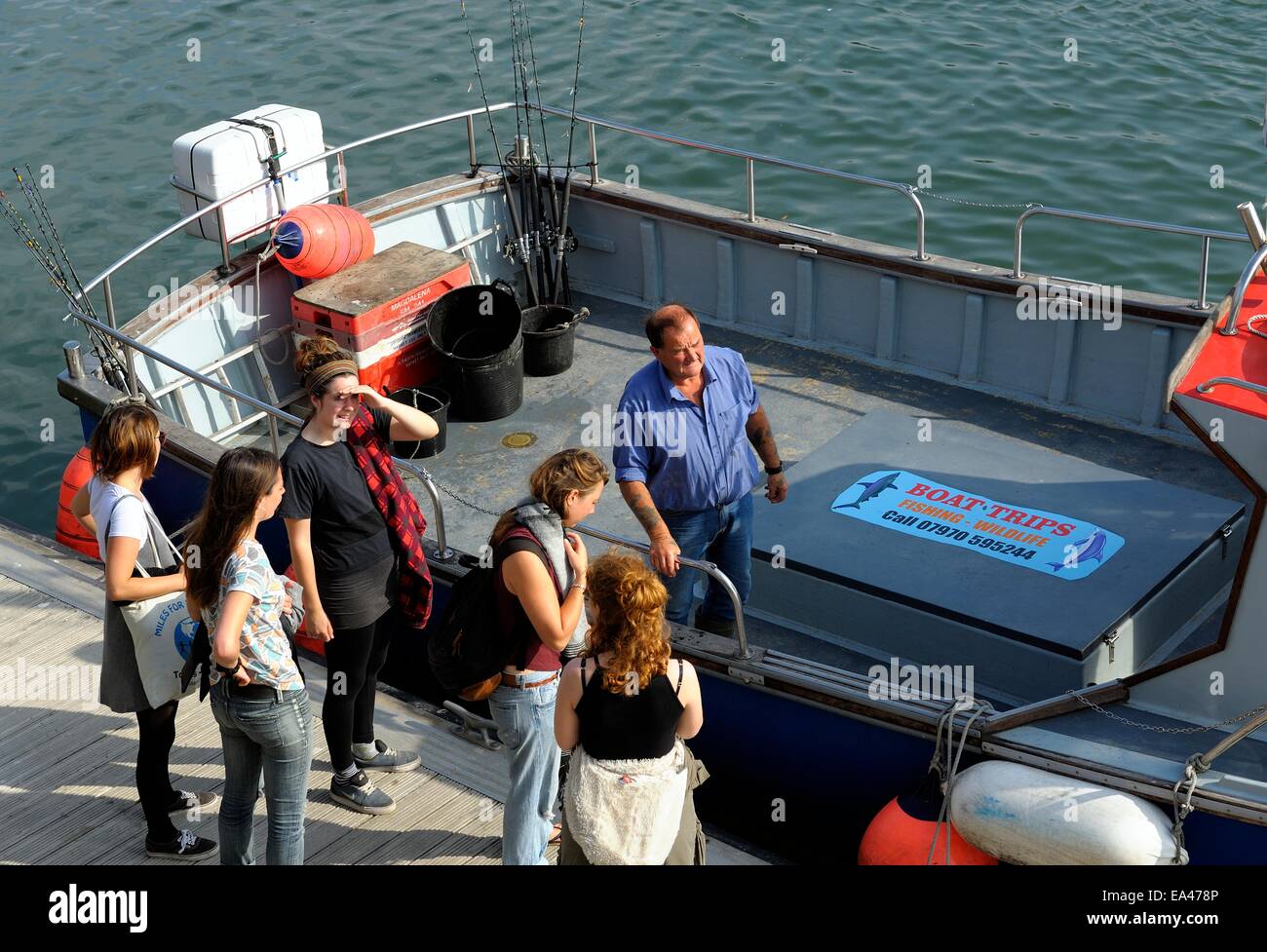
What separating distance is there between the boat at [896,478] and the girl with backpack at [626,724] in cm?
137

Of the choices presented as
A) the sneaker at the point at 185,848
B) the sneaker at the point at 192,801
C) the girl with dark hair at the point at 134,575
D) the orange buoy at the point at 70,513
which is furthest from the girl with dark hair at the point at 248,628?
the orange buoy at the point at 70,513

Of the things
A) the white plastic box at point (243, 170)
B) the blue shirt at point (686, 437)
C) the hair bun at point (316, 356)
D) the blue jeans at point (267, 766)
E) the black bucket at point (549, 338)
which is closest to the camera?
the blue jeans at point (267, 766)

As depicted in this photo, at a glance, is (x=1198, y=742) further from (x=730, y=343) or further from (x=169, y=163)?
(x=169, y=163)

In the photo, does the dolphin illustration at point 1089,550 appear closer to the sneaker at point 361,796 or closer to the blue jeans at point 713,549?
the blue jeans at point 713,549

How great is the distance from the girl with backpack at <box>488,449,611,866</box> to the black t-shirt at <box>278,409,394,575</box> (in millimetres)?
741

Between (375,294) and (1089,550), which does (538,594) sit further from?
(375,294)

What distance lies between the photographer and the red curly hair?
3.95 m

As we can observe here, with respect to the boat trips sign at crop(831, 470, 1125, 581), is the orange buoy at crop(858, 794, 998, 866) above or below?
below

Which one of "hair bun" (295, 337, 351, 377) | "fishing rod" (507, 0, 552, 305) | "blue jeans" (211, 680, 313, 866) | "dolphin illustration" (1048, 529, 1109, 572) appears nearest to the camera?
"blue jeans" (211, 680, 313, 866)

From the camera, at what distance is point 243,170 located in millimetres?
8805

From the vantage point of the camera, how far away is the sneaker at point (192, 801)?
5.63 metres

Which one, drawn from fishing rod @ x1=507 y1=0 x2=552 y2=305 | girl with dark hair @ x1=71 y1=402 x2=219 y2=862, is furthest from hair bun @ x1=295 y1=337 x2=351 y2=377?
fishing rod @ x1=507 y1=0 x2=552 y2=305

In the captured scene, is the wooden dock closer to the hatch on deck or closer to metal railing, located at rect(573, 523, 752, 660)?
metal railing, located at rect(573, 523, 752, 660)
